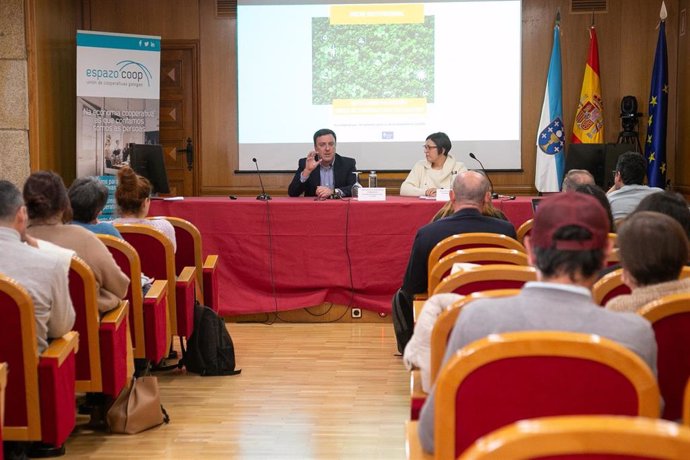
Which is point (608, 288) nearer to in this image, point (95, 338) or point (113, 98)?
point (95, 338)

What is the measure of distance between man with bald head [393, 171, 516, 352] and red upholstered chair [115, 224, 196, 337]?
1174 mm

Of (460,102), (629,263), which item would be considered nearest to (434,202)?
(460,102)

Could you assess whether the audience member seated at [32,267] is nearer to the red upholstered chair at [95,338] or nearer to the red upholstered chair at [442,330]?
the red upholstered chair at [95,338]

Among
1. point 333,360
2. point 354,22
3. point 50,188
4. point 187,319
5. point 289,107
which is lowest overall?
point 333,360

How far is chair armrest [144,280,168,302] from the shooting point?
4238 mm

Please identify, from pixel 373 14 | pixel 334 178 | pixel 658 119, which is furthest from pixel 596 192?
pixel 373 14

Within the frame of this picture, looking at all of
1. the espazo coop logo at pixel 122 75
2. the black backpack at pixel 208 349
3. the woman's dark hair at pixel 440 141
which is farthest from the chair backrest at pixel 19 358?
the espazo coop logo at pixel 122 75

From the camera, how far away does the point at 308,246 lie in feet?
21.4

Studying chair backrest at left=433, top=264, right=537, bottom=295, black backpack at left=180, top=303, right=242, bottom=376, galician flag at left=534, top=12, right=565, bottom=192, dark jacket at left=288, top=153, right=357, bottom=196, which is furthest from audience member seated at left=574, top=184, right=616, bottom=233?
galician flag at left=534, top=12, right=565, bottom=192

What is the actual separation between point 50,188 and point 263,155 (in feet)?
17.1

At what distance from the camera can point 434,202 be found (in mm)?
6438

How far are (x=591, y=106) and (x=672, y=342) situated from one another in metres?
6.51

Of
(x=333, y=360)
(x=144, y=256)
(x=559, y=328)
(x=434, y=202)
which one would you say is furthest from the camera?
(x=434, y=202)

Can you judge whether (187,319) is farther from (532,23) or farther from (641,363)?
(532,23)
